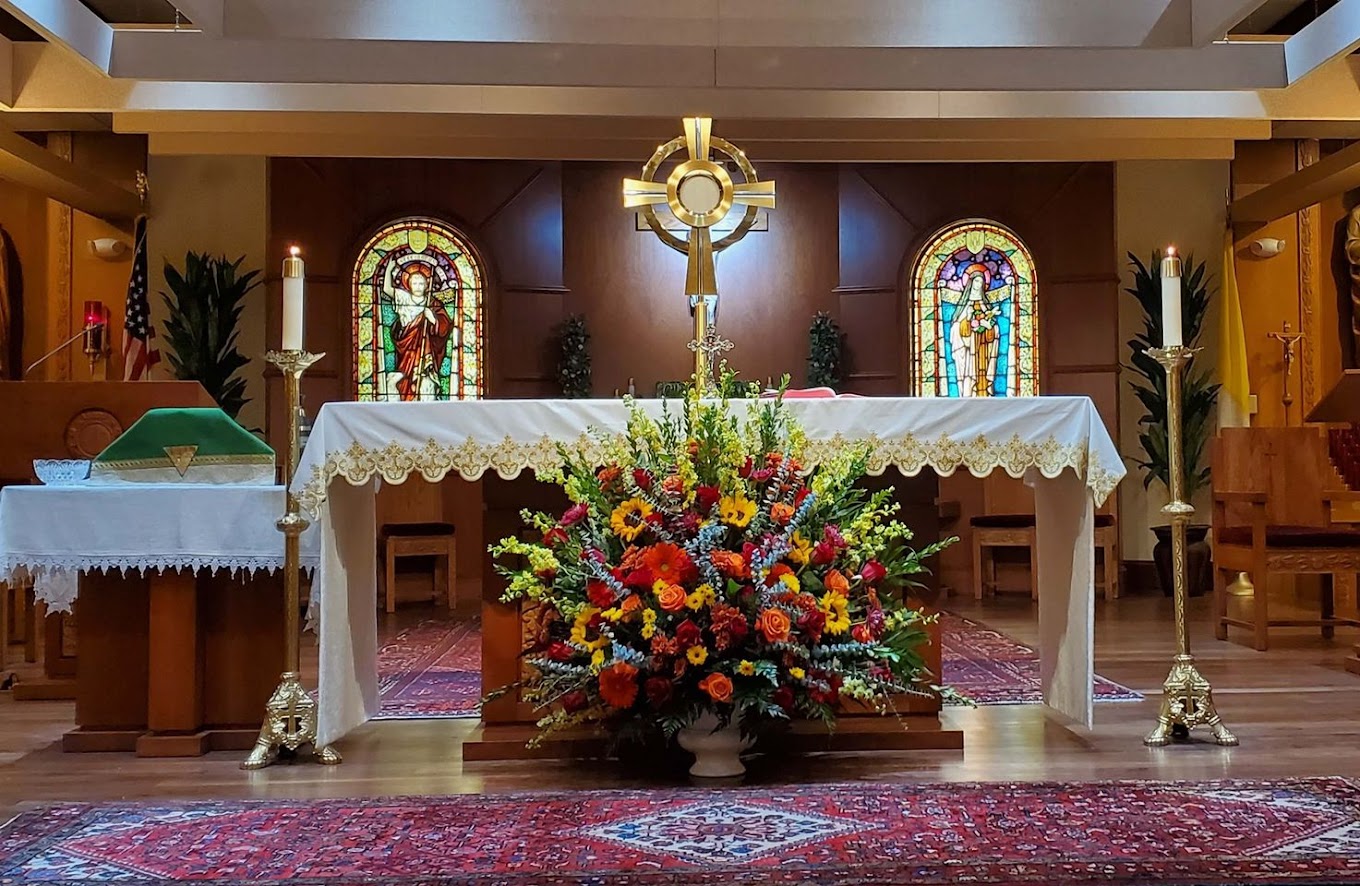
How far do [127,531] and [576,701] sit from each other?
1.27 metres

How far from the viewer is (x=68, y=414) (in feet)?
15.9

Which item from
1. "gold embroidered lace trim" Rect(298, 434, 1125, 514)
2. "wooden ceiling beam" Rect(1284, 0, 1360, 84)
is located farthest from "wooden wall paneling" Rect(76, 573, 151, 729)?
"wooden ceiling beam" Rect(1284, 0, 1360, 84)

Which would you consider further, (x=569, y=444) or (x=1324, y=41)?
(x=1324, y=41)

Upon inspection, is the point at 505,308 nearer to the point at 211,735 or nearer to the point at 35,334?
the point at 35,334

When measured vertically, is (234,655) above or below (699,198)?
below

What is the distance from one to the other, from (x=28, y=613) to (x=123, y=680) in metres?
2.38

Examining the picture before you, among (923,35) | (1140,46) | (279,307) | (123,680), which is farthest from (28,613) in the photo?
(1140,46)

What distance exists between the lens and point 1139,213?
875 centimetres

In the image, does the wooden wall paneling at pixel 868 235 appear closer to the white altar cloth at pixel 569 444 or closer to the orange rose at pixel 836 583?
the white altar cloth at pixel 569 444

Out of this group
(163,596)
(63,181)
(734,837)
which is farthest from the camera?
(63,181)

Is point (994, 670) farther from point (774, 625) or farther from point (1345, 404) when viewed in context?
point (774, 625)

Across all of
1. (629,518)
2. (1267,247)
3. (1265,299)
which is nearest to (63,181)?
(629,518)

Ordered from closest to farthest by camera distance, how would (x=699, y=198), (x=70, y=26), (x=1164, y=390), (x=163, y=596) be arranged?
(x=163, y=596) < (x=699, y=198) < (x=70, y=26) < (x=1164, y=390)

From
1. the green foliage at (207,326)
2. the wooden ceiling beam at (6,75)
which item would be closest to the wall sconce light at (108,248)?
the green foliage at (207,326)
